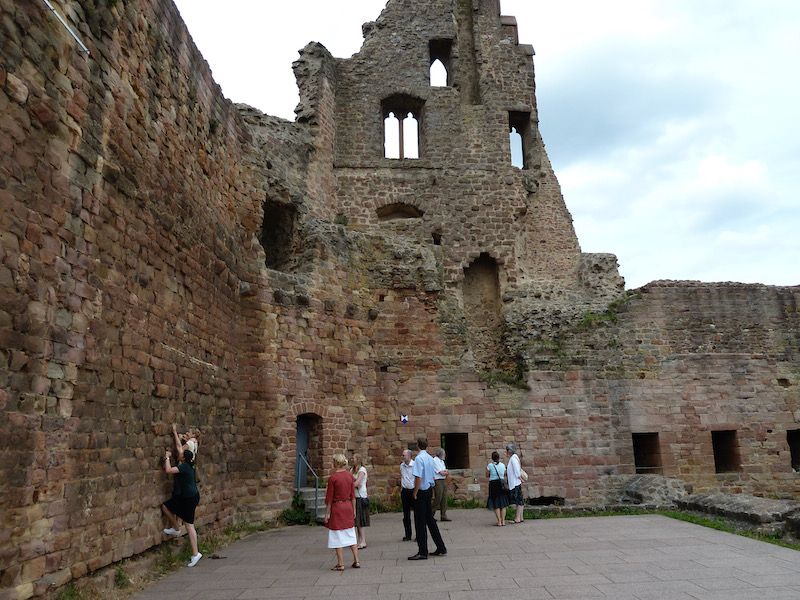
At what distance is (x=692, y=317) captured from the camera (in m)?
17.3

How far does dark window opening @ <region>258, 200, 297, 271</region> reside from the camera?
48.7 ft

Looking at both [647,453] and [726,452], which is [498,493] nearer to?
[647,453]

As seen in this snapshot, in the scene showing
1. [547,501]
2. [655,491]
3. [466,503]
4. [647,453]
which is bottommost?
[547,501]

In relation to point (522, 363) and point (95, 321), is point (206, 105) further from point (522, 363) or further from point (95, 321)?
point (522, 363)

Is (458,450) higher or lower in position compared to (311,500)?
higher

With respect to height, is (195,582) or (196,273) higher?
(196,273)

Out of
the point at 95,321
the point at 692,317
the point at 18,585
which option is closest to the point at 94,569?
the point at 18,585

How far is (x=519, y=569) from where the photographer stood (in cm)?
753

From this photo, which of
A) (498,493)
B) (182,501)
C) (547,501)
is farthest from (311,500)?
(547,501)

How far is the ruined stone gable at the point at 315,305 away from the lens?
5.93 meters

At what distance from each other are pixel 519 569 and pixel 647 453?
10589mm

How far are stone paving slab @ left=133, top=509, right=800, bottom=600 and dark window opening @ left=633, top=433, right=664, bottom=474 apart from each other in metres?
5.71

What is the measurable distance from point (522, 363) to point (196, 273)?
9.50 metres

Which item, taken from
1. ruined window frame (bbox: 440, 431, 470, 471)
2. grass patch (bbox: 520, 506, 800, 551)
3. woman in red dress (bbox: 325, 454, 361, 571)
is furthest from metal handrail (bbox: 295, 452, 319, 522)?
woman in red dress (bbox: 325, 454, 361, 571)
